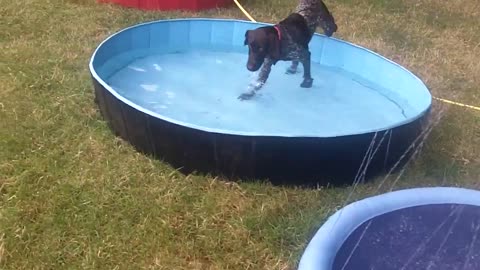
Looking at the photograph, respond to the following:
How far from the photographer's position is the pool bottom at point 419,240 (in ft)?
7.42

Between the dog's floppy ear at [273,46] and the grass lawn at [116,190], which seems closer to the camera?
the grass lawn at [116,190]

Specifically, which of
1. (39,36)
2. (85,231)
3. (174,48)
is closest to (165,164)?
(85,231)

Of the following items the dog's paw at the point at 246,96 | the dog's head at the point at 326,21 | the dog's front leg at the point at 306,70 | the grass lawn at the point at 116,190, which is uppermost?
the dog's head at the point at 326,21

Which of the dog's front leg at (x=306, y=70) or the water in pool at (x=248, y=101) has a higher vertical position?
the dog's front leg at (x=306, y=70)

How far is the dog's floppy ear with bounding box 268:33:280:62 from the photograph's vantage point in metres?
3.24

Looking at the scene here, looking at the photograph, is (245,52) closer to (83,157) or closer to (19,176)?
(83,157)

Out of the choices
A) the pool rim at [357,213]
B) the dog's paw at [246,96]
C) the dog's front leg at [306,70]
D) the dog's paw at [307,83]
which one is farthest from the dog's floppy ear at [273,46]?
the pool rim at [357,213]

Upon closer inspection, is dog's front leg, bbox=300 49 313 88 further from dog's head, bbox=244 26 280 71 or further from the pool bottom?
the pool bottom

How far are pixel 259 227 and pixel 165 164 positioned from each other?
0.57 m

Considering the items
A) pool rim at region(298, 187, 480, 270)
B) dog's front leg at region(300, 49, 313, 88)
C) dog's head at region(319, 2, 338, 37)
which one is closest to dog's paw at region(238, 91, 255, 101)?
dog's front leg at region(300, 49, 313, 88)

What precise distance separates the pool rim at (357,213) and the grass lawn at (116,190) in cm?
38

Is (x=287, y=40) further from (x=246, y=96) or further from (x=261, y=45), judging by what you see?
(x=246, y=96)

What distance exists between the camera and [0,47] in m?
4.20

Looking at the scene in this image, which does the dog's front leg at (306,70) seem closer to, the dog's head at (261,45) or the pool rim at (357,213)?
the dog's head at (261,45)
